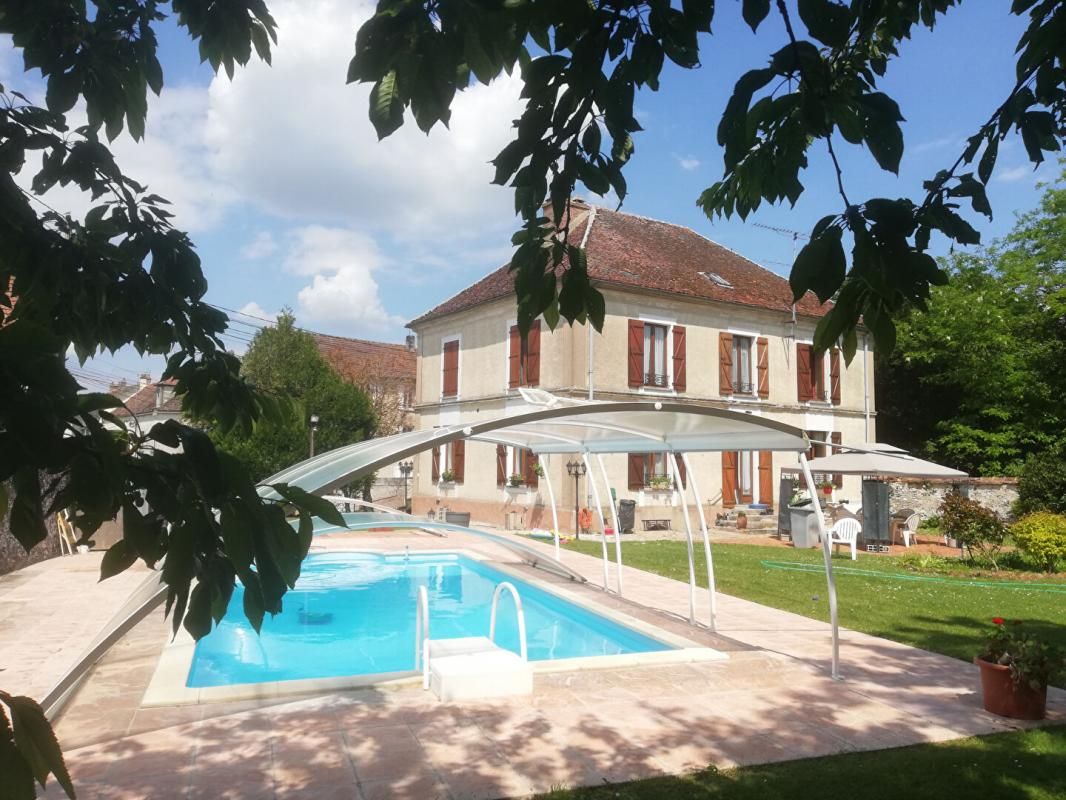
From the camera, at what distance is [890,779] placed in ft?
16.4

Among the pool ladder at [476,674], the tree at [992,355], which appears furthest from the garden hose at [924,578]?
the tree at [992,355]

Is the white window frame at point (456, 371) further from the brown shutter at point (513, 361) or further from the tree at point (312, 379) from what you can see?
the tree at point (312, 379)

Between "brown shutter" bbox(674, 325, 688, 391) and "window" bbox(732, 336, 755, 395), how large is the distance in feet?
7.09

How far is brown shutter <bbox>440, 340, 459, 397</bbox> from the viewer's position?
27.2 metres

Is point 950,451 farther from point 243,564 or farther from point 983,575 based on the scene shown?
point 243,564

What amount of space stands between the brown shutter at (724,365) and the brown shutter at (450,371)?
27.6 ft

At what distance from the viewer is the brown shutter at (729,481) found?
24.4 metres

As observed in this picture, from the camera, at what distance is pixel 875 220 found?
1.84m

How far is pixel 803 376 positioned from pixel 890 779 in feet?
76.1

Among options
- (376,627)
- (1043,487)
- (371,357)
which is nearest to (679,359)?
(1043,487)

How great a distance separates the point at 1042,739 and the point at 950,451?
29706 millimetres

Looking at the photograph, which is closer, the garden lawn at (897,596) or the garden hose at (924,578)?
the garden lawn at (897,596)

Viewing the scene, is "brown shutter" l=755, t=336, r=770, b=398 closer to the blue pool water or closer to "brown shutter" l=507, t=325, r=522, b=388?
"brown shutter" l=507, t=325, r=522, b=388

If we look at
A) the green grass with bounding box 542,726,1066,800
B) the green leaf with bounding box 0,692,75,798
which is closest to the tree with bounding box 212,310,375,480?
the green grass with bounding box 542,726,1066,800
